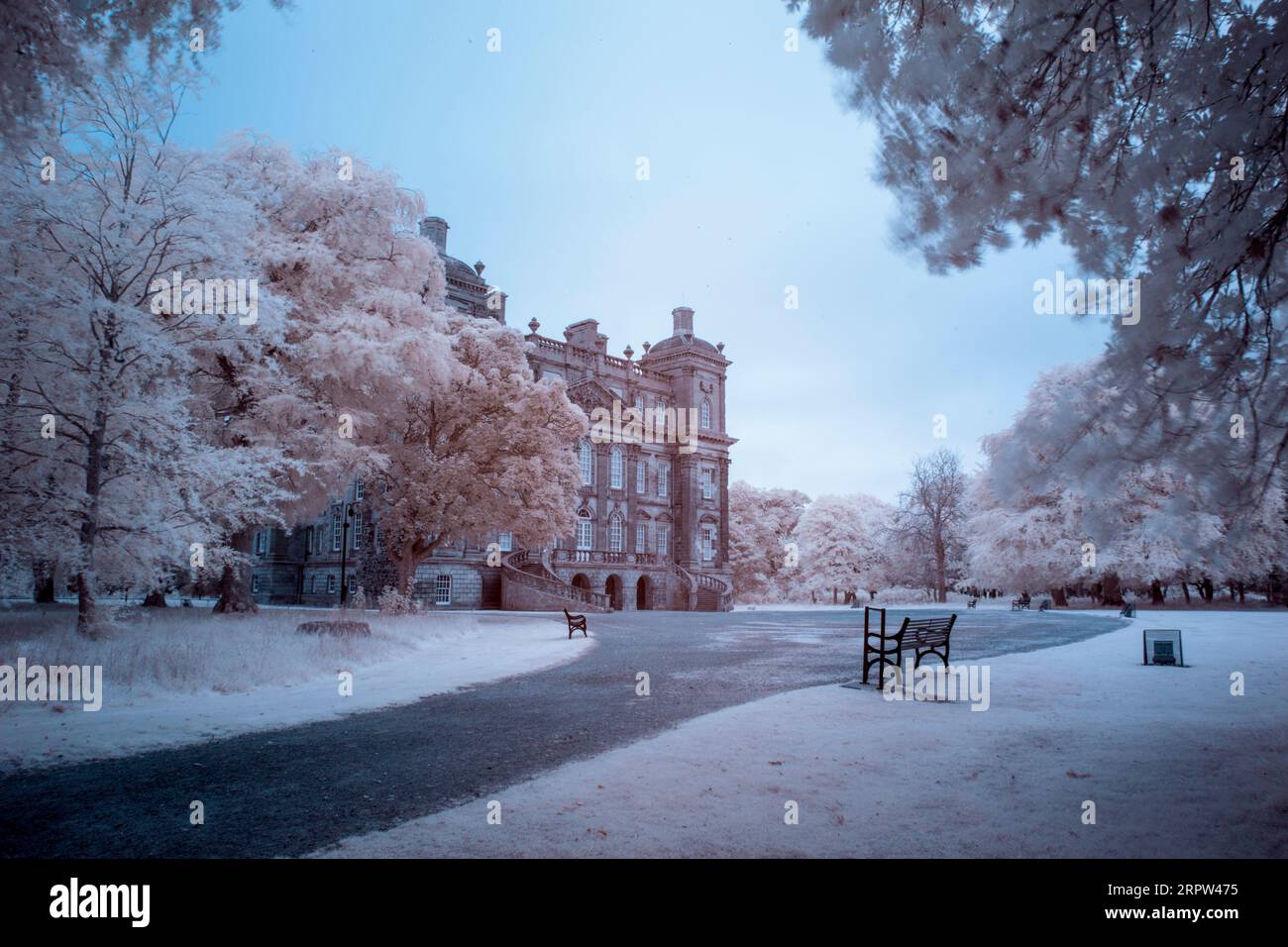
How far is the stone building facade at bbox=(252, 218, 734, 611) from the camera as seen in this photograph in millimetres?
42438

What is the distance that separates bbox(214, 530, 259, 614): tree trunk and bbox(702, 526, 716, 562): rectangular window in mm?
37847

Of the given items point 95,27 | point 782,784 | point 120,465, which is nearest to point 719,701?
point 782,784

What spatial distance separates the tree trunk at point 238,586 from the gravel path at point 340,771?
15.1m

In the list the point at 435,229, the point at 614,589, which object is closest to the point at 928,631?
the point at 614,589

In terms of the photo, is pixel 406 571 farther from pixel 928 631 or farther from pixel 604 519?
pixel 604 519

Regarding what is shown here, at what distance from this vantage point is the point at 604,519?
5400 cm

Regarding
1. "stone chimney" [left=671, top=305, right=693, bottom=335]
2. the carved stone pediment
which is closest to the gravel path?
the carved stone pediment

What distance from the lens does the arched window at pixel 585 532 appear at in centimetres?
5253

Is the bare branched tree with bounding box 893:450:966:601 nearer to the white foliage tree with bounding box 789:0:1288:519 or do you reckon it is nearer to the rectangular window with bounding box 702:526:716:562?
the rectangular window with bounding box 702:526:716:562

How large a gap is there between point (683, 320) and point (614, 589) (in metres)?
23.8

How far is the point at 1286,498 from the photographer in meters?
7.67

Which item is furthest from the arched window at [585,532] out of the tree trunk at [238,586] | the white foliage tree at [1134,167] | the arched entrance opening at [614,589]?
the white foliage tree at [1134,167]

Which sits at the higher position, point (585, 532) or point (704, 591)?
point (585, 532)

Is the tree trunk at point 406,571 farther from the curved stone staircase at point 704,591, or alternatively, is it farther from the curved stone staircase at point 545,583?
the curved stone staircase at point 704,591
